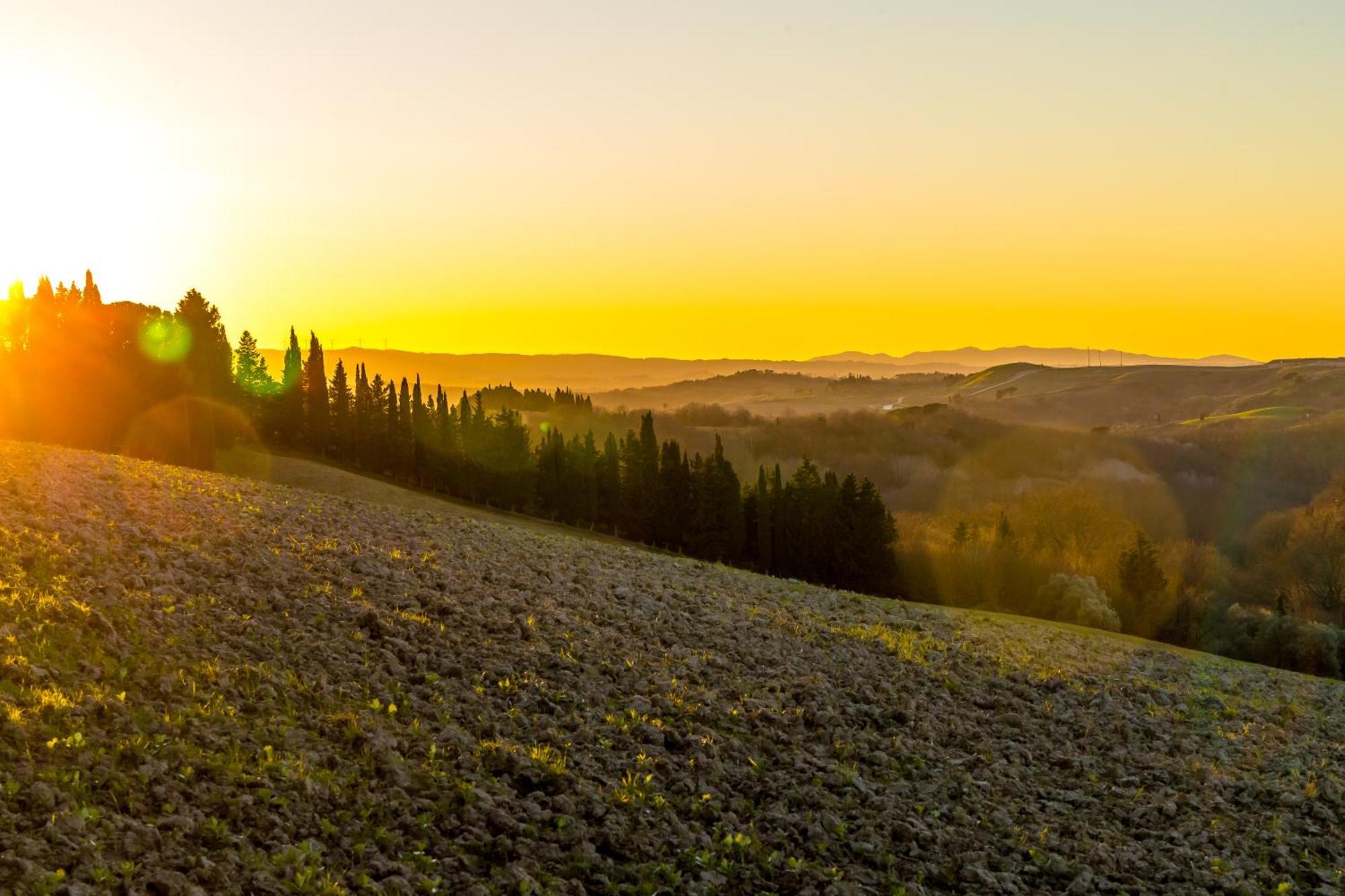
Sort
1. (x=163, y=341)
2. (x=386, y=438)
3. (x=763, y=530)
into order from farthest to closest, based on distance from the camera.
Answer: (x=386, y=438) → (x=763, y=530) → (x=163, y=341)

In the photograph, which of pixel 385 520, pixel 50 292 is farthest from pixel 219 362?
pixel 385 520

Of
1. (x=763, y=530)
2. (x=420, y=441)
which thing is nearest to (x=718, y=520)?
(x=763, y=530)

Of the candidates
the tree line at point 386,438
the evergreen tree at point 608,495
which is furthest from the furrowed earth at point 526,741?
the evergreen tree at point 608,495

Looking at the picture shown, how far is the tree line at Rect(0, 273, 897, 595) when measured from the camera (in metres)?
69.5

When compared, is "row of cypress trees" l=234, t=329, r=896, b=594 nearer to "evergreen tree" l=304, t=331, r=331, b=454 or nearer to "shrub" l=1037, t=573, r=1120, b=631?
"evergreen tree" l=304, t=331, r=331, b=454

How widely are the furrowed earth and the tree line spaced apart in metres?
44.1

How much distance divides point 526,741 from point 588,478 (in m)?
85.3

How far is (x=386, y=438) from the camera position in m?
106

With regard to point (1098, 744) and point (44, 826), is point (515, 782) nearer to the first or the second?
point (44, 826)

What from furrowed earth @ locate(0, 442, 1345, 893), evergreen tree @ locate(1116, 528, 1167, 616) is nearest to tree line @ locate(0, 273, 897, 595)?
evergreen tree @ locate(1116, 528, 1167, 616)

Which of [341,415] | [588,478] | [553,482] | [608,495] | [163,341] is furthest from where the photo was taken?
[341,415]

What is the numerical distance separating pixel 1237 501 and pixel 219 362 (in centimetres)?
17023

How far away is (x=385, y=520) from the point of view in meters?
35.7

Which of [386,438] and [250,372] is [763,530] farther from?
[250,372]
